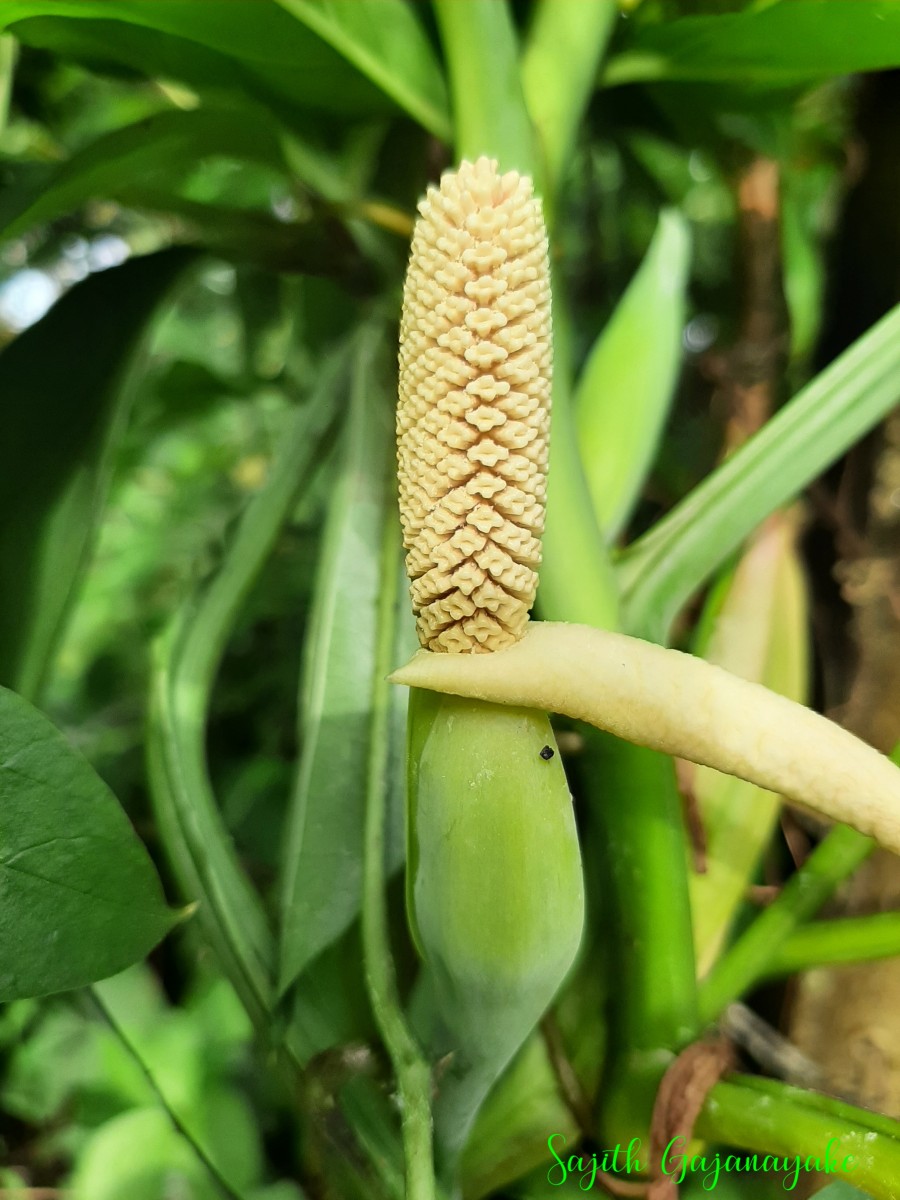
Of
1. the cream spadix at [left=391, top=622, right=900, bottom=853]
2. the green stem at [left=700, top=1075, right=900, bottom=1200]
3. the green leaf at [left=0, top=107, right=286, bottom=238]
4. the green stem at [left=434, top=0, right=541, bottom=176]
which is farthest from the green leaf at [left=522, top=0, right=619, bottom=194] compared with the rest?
the green stem at [left=700, top=1075, right=900, bottom=1200]

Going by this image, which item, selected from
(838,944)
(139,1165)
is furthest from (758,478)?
(139,1165)

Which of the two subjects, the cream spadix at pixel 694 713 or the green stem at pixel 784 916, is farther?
the green stem at pixel 784 916

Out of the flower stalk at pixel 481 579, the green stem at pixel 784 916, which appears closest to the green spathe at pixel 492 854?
the flower stalk at pixel 481 579

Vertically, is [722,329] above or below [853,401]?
above

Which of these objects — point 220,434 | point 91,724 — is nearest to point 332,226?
point 91,724

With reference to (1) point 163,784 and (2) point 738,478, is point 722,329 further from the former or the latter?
(1) point 163,784

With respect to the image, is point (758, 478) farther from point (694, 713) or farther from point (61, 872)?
point (61, 872)

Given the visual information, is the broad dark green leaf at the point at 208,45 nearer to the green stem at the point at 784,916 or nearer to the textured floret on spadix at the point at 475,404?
the textured floret on spadix at the point at 475,404
